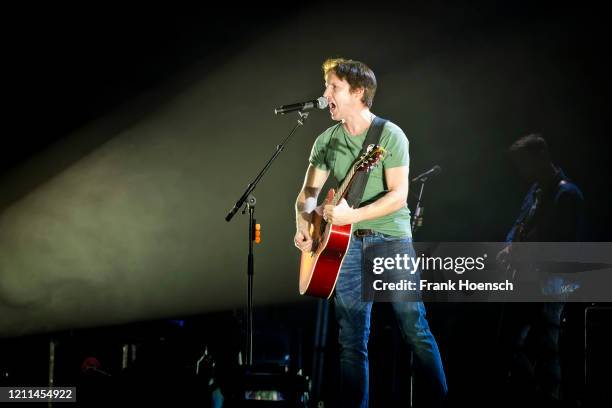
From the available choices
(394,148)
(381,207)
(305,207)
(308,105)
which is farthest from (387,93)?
(381,207)

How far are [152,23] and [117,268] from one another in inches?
88.4

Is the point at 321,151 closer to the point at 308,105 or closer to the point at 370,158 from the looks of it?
the point at 308,105

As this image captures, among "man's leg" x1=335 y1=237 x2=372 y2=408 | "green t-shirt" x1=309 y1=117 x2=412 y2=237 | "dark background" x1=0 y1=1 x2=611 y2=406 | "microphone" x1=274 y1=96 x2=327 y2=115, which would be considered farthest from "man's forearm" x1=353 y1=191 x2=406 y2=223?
"dark background" x1=0 y1=1 x2=611 y2=406

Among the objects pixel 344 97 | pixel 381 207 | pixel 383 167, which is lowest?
pixel 381 207

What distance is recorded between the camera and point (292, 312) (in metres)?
5.72

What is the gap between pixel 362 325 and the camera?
3.49 metres

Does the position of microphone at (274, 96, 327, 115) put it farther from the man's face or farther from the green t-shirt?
the green t-shirt

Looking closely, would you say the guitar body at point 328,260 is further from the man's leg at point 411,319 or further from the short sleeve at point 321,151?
the short sleeve at point 321,151

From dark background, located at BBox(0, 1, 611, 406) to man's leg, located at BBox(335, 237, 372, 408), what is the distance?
4.80ft

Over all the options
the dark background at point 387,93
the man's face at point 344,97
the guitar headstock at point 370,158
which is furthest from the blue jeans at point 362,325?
the dark background at point 387,93

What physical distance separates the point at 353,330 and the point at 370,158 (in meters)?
0.93

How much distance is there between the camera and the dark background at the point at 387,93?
515 centimetres

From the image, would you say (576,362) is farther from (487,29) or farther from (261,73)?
(261,73)

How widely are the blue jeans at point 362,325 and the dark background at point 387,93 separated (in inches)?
57.8
